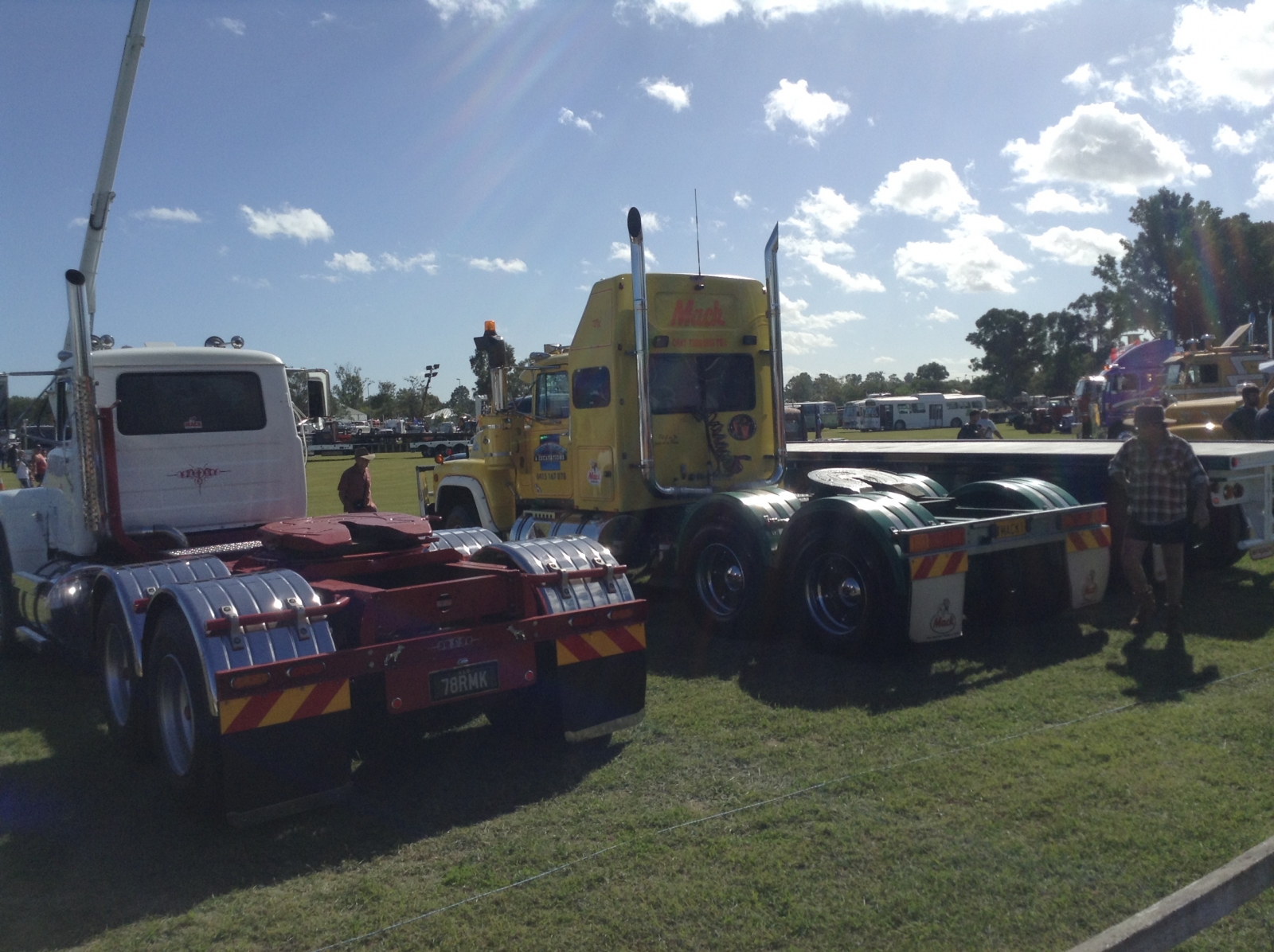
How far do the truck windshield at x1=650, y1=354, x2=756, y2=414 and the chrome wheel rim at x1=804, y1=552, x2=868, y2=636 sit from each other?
305cm

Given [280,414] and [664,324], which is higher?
[664,324]

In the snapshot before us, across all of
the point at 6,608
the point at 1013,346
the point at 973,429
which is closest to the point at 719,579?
the point at 6,608

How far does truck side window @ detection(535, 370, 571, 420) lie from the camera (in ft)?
36.0

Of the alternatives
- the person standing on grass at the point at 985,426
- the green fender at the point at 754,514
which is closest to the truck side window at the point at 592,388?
the green fender at the point at 754,514

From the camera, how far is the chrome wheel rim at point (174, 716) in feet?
17.0

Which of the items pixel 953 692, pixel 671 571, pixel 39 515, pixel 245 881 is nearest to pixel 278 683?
pixel 245 881

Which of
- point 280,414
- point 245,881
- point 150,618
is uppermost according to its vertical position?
point 280,414

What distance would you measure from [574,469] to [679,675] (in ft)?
12.2

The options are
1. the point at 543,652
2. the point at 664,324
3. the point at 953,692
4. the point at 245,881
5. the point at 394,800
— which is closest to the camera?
the point at 245,881

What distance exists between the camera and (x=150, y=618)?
541 cm

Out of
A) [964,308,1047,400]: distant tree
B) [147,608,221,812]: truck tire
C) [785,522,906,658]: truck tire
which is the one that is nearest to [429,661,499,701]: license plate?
[147,608,221,812]: truck tire

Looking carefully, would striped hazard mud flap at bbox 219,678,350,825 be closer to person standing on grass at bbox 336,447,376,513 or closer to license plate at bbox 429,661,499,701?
license plate at bbox 429,661,499,701

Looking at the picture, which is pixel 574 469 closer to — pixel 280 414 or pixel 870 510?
pixel 280 414

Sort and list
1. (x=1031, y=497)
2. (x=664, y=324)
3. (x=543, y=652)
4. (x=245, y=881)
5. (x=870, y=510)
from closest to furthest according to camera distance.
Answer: (x=245, y=881) < (x=543, y=652) < (x=870, y=510) < (x=1031, y=497) < (x=664, y=324)
